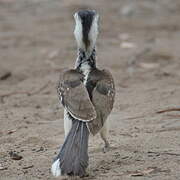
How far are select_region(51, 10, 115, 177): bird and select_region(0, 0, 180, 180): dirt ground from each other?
24 cm

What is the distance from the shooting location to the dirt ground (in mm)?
6723

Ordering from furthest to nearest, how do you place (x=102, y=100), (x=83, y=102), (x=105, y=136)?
(x=105, y=136), (x=102, y=100), (x=83, y=102)

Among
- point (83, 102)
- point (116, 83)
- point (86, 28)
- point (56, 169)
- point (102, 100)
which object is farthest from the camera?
point (116, 83)

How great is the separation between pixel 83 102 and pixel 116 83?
4226 millimetres

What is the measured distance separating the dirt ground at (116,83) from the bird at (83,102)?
0.24m

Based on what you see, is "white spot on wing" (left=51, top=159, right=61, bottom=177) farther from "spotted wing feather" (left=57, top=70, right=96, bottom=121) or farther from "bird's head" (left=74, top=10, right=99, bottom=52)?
"bird's head" (left=74, top=10, right=99, bottom=52)

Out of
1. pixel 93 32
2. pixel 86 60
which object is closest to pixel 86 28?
pixel 93 32

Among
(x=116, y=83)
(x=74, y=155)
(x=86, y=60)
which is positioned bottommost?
(x=116, y=83)

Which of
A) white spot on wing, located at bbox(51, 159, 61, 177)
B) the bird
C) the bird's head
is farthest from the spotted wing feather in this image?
white spot on wing, located at bbox(51, 159, 61, 177)

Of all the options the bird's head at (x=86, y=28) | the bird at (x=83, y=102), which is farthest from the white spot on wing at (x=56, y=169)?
the bird's head at (x=86, y=28)

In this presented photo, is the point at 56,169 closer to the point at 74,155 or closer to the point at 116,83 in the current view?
the point at 74,155

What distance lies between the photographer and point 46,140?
25.3ft

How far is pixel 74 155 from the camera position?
6.12 metres

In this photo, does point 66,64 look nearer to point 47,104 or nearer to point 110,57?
point 110,57
